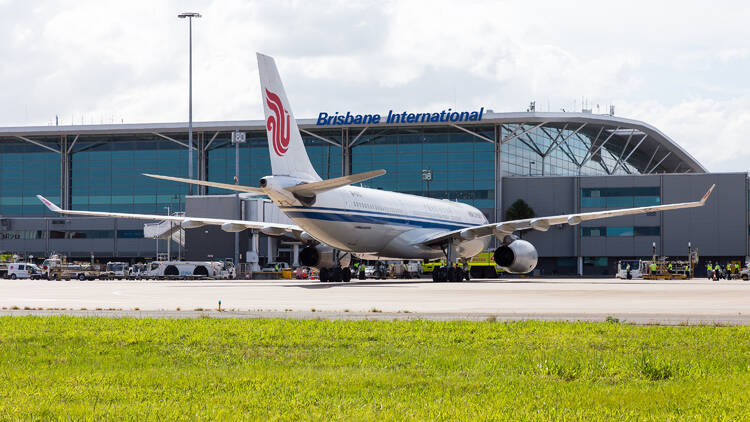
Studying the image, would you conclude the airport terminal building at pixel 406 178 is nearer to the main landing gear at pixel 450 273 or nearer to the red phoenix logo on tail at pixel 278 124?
the main landing gear at pixel 450 273

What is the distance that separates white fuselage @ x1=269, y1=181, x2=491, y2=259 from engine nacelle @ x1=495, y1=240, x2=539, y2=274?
11.1 feet

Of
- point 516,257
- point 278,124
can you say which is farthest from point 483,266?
point 278,124

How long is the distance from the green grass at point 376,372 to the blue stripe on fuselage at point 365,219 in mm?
25399

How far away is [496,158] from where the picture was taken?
94875 mm

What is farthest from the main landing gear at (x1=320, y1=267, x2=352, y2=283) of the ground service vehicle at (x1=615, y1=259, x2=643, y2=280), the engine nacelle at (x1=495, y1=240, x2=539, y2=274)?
the ground service vehicle at (x1=615, y1=259, x2=643, y2=280)

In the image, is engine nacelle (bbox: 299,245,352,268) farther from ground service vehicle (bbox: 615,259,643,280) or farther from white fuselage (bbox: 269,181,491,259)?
ground service vehicle (bbox: 615,259,643,280)

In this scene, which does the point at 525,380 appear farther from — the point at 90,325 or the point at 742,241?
the point at 742,241

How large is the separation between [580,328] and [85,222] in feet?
314

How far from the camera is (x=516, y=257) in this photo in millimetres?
48062

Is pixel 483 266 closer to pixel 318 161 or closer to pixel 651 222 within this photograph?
pixel 651 222

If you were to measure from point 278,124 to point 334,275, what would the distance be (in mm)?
10293

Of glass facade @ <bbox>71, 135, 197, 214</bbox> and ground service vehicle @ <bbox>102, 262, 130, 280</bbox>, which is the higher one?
glass facade @ <bbox>71, 135, 197, 214</bbox>

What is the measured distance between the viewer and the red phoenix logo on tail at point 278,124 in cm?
3978

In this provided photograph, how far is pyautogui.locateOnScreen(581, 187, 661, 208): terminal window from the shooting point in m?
85.6
